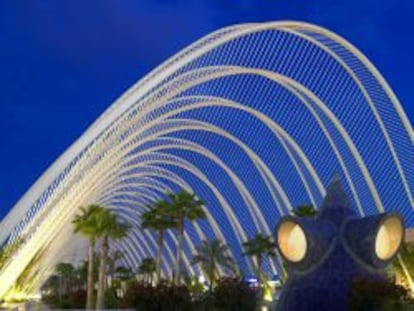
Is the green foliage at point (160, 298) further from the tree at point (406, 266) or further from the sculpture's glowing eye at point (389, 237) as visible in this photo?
the tree at point (406, 266)

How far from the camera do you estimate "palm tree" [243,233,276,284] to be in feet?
270

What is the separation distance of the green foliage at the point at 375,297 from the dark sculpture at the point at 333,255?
3.19ft

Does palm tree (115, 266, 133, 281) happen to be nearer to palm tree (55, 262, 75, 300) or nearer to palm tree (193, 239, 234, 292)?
palm tree (55, 262, 75, 300)

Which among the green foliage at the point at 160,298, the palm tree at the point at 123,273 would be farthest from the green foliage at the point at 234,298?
the palm tree at the point at 123,273

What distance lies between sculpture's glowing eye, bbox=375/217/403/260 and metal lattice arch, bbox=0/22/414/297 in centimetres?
1456

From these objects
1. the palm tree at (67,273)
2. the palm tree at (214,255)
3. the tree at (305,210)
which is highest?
the palm tree at (67,273)

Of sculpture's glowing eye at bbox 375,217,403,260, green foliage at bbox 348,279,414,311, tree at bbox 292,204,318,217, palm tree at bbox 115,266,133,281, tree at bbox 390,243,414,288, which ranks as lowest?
green foliage at bbox 348,279,414,311

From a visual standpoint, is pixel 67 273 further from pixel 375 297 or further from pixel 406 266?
pixel 375 297

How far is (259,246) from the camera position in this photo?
270 ft

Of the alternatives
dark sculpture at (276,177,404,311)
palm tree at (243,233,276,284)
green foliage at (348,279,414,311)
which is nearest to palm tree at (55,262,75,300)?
palm tree at (243,233,276,284)

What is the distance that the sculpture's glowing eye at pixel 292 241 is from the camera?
35000 mm

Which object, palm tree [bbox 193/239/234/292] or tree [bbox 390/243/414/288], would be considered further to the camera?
palm tree [bbox 193/239/234/292]

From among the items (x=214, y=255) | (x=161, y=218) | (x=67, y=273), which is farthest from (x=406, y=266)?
(x=67, y=273)

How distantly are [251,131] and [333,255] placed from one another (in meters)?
32.6
